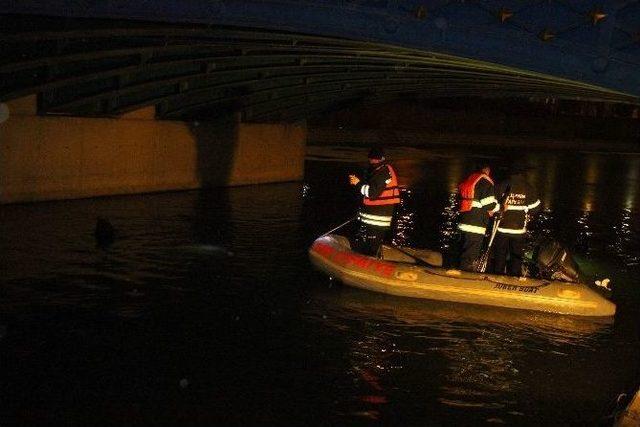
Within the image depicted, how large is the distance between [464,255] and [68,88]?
12.1m

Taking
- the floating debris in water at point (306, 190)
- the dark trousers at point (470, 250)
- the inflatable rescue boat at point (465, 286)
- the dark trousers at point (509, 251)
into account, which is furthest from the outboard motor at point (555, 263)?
the floating debris in water at point (306, 190)

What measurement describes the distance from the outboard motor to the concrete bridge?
2443mm

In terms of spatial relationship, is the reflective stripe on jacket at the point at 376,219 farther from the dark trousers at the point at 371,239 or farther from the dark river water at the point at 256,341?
the dark river water at the point at 256,341

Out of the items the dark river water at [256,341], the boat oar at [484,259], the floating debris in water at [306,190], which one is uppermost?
the boat oar at [484,259]

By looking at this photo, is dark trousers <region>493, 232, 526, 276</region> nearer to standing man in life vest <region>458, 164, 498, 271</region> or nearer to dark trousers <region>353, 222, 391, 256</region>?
standing man in life vest <region>458, 164, 498, 271</region>

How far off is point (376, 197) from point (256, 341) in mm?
4164

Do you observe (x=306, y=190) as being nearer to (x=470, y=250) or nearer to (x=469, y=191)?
(x=470, y=250)

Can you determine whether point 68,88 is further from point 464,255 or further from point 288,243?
point 464,255

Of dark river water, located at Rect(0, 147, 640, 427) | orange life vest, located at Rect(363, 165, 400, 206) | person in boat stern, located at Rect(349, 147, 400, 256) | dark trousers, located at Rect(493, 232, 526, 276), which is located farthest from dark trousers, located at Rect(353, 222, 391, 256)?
dark trousers, located at Rect(493, 232, 526, 276)

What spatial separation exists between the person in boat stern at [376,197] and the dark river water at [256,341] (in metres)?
1.04

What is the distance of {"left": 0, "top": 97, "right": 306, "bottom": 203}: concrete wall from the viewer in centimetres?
2153

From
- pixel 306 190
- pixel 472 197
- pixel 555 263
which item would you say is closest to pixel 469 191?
pixel 472 197

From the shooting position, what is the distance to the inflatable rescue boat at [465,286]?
12766mm

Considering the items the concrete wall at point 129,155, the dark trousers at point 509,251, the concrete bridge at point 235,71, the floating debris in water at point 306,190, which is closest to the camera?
the concrete bridge at point 235,71
